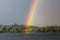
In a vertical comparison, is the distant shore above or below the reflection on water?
above

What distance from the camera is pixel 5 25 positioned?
328 cm

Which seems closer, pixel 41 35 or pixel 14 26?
pixel 41 35

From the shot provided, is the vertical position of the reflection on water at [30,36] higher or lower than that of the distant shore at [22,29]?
lower

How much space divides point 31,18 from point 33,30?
0.46 metres

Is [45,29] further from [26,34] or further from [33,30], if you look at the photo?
[26,34]

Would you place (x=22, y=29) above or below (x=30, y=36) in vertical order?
above

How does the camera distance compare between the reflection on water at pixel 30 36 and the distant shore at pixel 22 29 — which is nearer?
the reflection on water at pixel 30 36

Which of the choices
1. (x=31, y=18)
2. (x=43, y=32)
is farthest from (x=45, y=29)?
(x=31, y=18)

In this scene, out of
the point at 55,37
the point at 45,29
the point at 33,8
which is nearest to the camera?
the point at 55,37

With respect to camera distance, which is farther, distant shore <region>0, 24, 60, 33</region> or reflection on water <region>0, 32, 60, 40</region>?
distant shore <region>0, 24, 60, 33</region>

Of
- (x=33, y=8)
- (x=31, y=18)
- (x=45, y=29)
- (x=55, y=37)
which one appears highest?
(x=33, y=8)

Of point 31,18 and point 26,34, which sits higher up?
point 31,18

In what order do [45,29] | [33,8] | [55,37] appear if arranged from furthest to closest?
[33,8] < [45,29] < [55,37]

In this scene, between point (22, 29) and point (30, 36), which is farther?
point (22, 29)
